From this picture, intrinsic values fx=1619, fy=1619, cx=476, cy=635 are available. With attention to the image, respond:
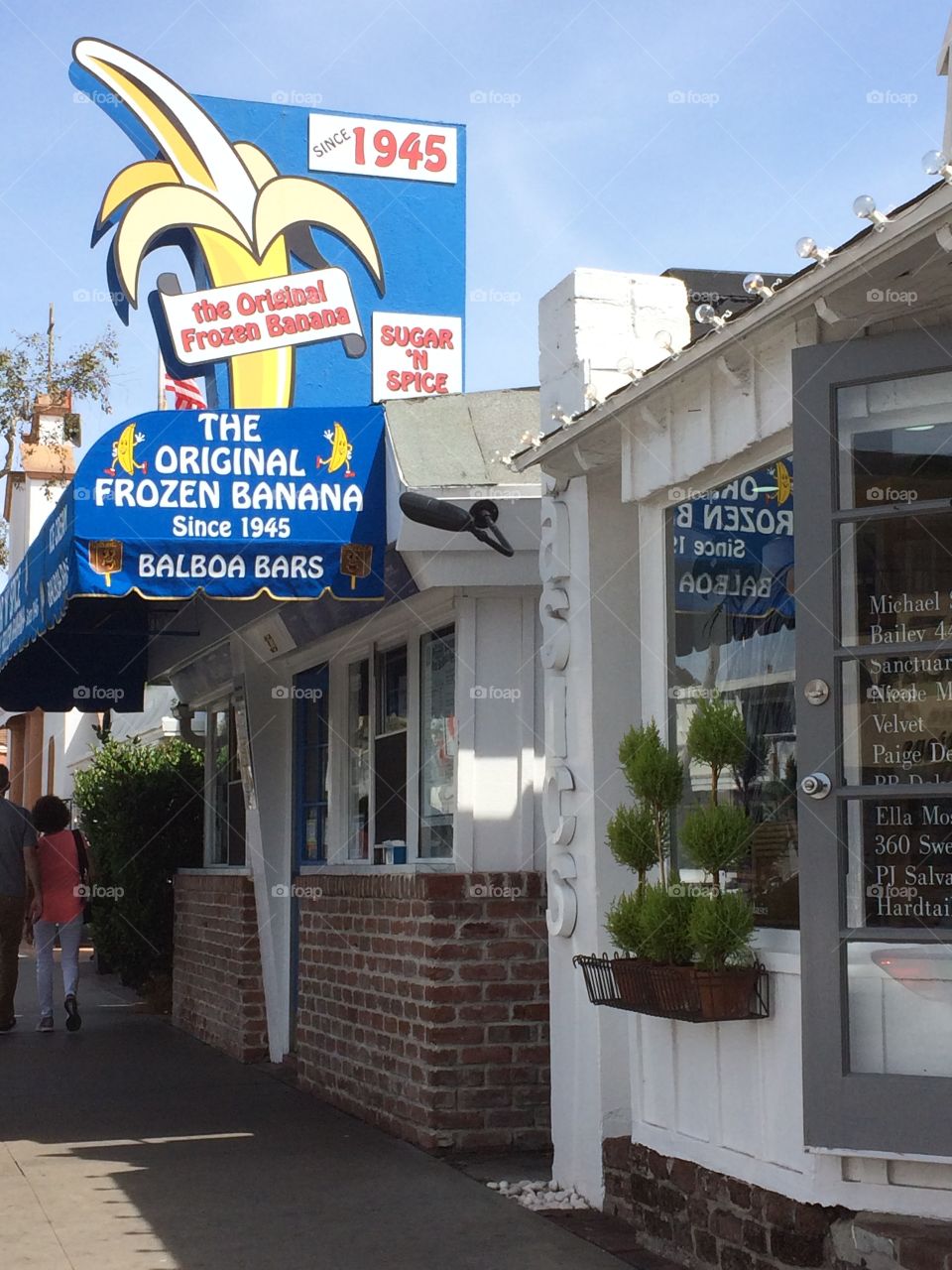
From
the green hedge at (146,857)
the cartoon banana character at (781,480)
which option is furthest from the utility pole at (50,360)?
the cartoon banana character at (781,480)

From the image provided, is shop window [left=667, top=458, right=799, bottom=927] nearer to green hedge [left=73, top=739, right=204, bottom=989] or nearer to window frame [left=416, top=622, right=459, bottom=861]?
window frame [left=416, top=622, right=459, bottom=861]

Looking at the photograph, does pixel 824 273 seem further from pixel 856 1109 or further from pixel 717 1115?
pixel 717 1115

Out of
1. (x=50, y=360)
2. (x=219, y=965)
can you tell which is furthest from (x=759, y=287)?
(x=50, y=360)

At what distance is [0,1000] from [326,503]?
22.2 feet

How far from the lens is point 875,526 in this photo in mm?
4641

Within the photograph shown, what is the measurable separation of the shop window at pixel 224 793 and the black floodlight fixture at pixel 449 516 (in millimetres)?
5136

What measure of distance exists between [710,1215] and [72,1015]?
8.26 meters

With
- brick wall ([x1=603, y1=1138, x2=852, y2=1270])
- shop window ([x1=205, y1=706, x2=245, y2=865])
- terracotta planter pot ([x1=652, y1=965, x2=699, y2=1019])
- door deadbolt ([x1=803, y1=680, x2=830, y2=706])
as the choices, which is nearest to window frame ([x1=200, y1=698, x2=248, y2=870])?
shop window ([x1=205, y1=706, x2=245, y2=865])

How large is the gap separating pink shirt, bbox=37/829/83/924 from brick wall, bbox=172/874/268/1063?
2.70ft

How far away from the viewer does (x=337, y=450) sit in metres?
7.39

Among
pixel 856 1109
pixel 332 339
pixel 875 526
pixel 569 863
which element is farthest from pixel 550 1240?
pixel 332 339

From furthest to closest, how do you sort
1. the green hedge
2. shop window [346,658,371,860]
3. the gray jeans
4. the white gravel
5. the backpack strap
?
1. the green hedge
2. the backpack strap
3. the gray jeans
4. shop window [346,658,371,860]
5. the white gravel

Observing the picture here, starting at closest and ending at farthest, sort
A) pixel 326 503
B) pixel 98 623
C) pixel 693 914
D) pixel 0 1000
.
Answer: pixel 693 914 → pixel 326 503 → pixel 98 623 → pixel 0 1000

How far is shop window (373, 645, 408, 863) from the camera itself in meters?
8.59
